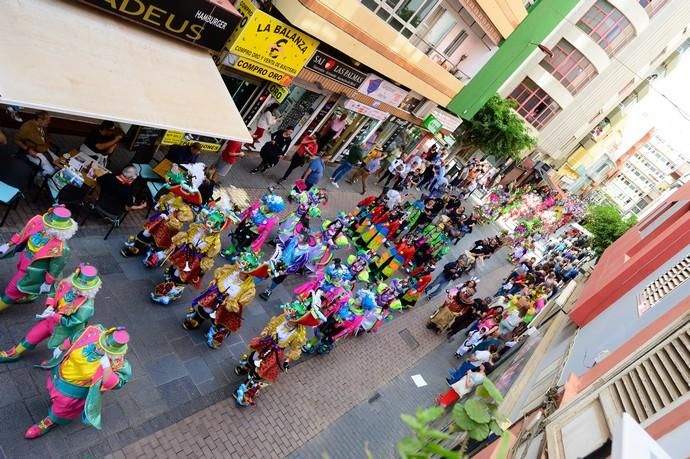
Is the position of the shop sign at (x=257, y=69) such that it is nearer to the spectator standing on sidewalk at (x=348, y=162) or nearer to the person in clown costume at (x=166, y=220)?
the person in clown costume at (x=166, y=220)

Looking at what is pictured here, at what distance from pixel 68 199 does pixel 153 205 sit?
2.03 meters

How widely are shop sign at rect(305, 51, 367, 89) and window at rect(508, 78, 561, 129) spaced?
88.4 feet

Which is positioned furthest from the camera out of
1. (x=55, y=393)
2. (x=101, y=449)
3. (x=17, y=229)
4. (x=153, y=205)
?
(x=153, y=205)

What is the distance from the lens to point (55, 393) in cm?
536

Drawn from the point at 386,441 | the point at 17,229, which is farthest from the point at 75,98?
the point at 386,441

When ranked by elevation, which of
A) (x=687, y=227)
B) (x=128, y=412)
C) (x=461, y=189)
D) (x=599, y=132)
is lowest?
(x=128, y=412)

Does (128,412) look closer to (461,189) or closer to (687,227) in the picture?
(687,227)

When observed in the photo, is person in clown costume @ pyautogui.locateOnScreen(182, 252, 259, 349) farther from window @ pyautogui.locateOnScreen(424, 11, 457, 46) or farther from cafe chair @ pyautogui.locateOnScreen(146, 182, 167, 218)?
window @ pyautogui.locateOnScreen(424, 11, 457, 46)

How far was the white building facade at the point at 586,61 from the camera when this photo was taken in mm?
34062

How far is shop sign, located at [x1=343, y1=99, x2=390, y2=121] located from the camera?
1606 centimetres

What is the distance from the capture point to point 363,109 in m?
16.8

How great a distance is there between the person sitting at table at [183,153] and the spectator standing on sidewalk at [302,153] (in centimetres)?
460

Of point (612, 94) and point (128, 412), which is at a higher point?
point (612, 94)

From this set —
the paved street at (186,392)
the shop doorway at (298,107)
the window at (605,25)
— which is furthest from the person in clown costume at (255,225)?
the window at (605,25)
